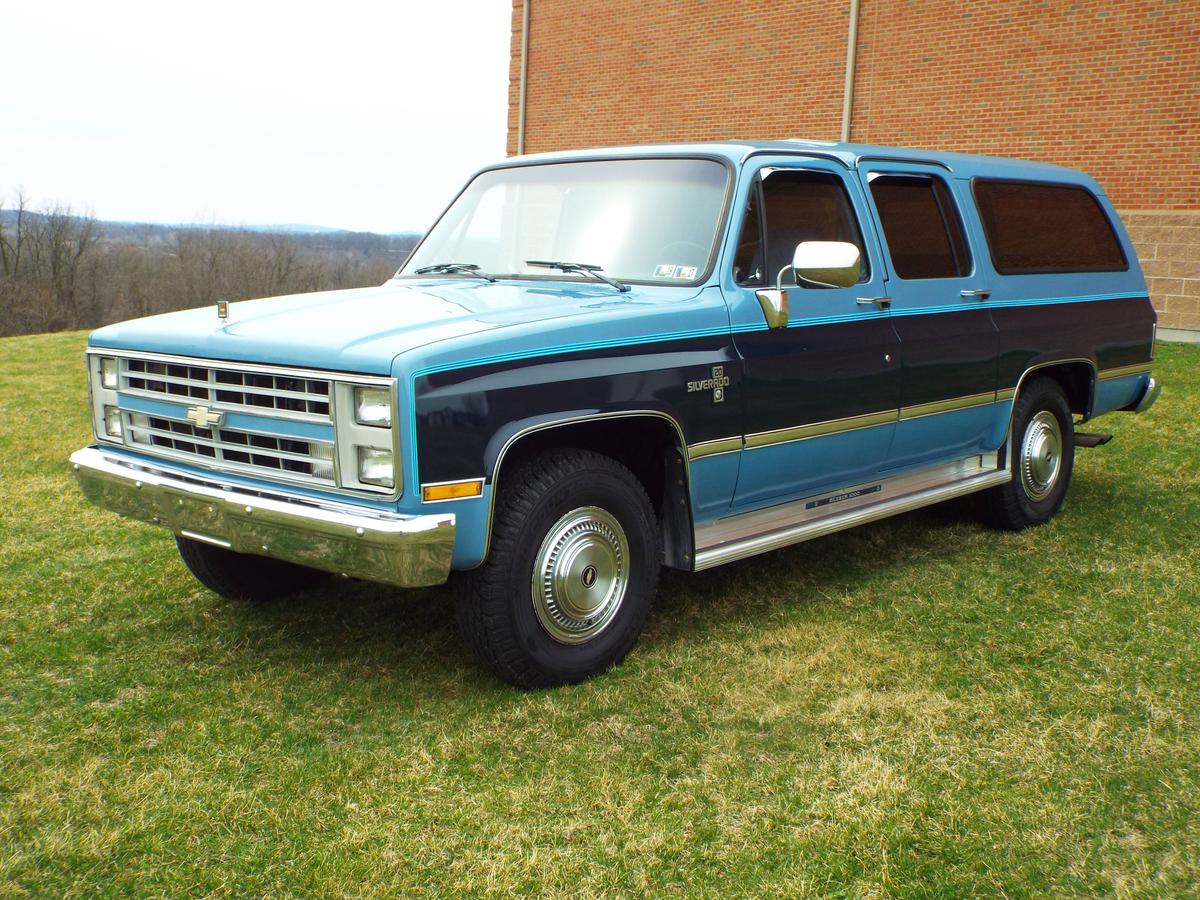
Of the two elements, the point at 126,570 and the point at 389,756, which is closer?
the point at 389,756

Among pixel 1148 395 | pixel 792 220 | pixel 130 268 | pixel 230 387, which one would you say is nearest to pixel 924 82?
pixel 1148 395

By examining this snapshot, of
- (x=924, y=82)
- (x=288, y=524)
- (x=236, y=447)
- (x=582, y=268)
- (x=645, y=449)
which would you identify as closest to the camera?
(x=288, y=524)

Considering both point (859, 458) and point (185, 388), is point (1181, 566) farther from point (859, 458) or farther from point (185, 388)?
point (185, 388)

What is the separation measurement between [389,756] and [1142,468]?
6735 millimetres

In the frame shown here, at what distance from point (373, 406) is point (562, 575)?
0.99m

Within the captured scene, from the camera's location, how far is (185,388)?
13.8ft

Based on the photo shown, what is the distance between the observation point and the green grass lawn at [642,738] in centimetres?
308

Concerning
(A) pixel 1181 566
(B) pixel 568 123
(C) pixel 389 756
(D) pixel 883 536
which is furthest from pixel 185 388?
(B) pixel 568 123

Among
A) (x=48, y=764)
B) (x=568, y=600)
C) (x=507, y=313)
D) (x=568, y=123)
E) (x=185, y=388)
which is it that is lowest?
(x=48, y=764)

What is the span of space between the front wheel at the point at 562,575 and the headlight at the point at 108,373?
1.71m

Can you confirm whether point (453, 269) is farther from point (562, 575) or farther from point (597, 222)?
point (562, 575)

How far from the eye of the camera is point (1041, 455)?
6.63 m

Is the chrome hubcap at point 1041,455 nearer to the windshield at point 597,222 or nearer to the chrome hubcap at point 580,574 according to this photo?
the windshield at point 597,222

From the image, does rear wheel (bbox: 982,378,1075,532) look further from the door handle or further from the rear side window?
the door handle
